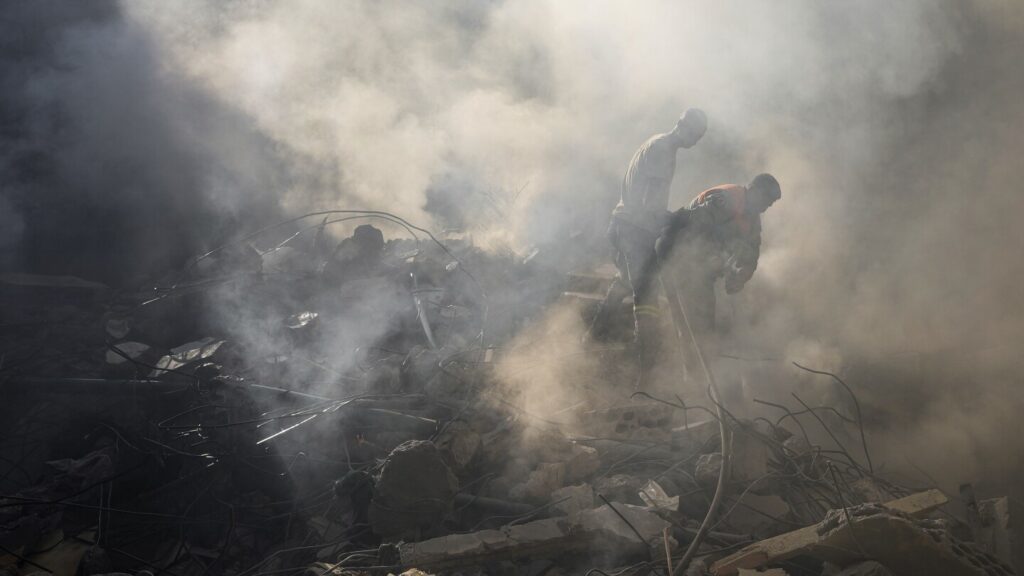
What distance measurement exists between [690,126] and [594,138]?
409cm

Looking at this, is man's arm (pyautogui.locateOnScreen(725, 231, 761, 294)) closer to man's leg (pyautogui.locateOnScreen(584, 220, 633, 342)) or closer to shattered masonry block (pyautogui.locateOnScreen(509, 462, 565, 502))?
man's leg (pyautogui.locateOnScreen(584, 220, 633, 342))

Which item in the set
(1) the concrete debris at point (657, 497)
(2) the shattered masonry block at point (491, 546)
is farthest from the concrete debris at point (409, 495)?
(1) the concrete debris at point (657, 497)

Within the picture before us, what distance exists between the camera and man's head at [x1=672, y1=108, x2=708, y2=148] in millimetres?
5750

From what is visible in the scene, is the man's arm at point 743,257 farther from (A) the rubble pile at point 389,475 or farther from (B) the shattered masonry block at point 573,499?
(B) the shattered masonry block at point 573,499

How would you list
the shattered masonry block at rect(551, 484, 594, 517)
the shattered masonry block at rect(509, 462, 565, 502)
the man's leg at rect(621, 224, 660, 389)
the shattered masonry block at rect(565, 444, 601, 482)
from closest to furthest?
the shattered masonry block at rect(551, 484, 594, 517) → the shattered masonry block at rect(509, 462, 565, 502) → the shattered masonry block at rect(565, 444, 601, 482) → the man's leg at rect(621, 224, 660, 389)

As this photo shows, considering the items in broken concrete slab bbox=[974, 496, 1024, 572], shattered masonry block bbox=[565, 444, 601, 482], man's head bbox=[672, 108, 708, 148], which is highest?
man's head bbox=[672, 108, 708, 148]

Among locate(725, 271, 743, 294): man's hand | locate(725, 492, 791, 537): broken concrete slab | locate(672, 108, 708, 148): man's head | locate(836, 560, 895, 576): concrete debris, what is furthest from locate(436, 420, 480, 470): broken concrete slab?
locate(672, 108, 708, 148): man's head

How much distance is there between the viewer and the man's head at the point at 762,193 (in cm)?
521

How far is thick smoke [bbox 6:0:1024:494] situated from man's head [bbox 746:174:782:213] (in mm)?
1522

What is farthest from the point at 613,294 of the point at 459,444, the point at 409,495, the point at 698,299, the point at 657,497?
the point at 409,495

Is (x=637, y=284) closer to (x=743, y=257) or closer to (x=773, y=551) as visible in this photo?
(x=743, y=257)

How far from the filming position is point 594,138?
32.1 feet

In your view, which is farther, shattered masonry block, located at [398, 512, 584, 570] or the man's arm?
the man's arm

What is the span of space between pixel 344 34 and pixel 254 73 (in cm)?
194
